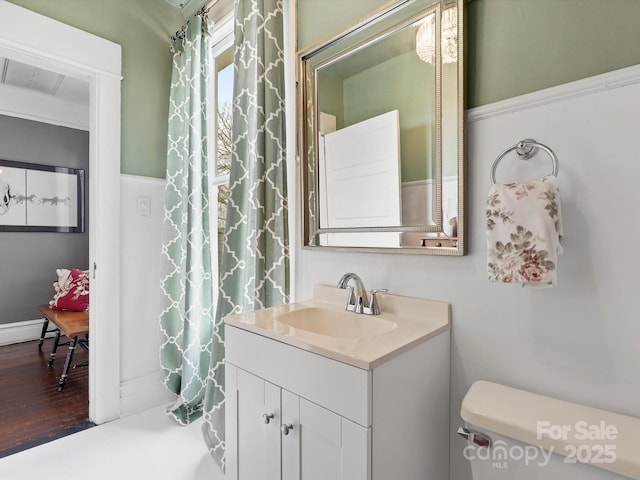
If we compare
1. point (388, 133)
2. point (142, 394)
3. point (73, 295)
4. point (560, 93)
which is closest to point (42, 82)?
point (73, 295)

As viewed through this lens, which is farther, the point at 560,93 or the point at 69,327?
the point at 69,327

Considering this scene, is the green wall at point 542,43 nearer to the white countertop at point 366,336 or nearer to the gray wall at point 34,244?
the white countertop at point 366,336

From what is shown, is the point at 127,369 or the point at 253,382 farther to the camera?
the point at 127,369

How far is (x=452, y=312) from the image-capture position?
1.14 metres

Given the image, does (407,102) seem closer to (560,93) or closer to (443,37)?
(443,37)

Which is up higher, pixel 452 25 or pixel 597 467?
pixel 452 25

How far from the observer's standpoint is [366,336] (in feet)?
3.97

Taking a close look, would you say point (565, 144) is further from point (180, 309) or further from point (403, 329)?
point (180, 309)

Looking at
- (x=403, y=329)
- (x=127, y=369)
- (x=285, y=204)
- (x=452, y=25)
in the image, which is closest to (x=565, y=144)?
(x=452, y=25)

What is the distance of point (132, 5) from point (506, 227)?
8.43ft

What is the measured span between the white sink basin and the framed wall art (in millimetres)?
3681

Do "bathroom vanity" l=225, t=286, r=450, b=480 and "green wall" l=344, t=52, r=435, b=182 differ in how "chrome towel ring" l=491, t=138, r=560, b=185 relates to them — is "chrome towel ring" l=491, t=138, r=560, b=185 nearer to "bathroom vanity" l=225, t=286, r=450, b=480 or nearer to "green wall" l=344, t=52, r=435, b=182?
"green wall" l=344, t=52, r=435, b=182

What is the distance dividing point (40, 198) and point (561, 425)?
15.0ft

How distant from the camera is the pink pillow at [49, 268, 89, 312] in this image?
3.01 metres
